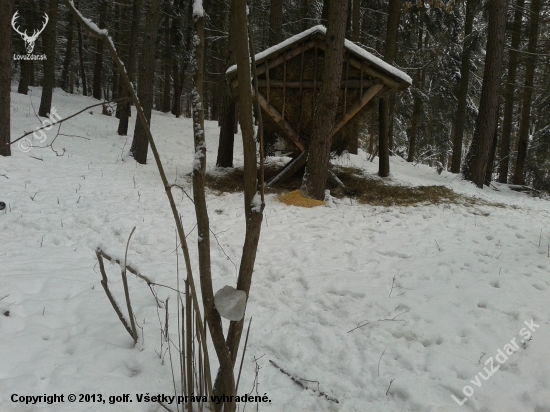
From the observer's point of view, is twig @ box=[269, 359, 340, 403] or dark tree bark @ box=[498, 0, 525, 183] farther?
dark tree bark @ box=[498, 0, 525, 183]

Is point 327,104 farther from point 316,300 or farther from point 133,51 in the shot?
point 133,51

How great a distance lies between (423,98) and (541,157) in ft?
14.5

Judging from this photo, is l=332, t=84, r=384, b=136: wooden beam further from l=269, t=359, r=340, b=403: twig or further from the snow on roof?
l=269, t=359, r=340, b=403: twig

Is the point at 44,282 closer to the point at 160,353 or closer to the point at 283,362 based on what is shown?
the point at 160,353

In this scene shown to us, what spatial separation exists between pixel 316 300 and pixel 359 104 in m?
4.97

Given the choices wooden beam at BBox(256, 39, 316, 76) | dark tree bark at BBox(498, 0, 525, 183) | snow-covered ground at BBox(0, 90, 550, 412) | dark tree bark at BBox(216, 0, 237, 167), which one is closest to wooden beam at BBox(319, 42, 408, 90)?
wooden beam at BBox(256, 39, 316, 76)

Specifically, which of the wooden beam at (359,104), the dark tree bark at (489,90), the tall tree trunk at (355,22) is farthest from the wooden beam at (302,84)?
the tall tree trunk at (355,22)

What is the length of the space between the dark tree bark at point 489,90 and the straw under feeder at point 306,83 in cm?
282

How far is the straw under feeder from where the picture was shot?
680 centimetres

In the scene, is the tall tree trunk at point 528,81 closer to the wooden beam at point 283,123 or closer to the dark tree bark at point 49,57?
the wooden beam at point 283,123

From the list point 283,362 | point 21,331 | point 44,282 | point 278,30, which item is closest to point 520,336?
point 283,362

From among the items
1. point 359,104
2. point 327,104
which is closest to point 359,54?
point 359,104

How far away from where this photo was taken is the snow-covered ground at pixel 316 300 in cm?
215

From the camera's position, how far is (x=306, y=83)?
24.0 feet
